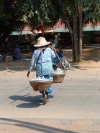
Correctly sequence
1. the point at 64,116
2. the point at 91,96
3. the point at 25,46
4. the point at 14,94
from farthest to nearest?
1. the point at 25,46
2. the point at 14,94
3. the point at 91,96
4. the point at 64,116

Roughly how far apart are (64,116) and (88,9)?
1187cm

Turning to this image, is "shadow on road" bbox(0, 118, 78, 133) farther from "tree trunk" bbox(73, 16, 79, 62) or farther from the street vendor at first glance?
"tree trunk" bbox(73, 16, 79, 62)

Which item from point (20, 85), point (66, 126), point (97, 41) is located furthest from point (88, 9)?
point (97, 41)

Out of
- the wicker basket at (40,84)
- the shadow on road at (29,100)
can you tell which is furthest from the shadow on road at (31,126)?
the shadow on road at (29,100)

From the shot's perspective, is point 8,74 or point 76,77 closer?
point 76,77

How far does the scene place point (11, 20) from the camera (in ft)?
86.0

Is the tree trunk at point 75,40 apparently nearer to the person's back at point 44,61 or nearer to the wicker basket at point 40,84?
the person's back at point 44,61

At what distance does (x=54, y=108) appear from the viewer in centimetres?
820

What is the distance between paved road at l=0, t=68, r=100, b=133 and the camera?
6.37 metres

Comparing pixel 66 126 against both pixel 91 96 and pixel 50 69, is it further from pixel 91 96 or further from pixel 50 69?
pixel 91 96

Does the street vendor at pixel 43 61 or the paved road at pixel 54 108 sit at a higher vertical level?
the street vendor at pixel 43 61

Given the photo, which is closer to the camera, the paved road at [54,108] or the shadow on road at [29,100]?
the paved road at [54,108]

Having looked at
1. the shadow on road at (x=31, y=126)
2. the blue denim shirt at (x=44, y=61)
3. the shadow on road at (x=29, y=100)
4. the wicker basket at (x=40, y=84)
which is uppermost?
the blue denim shirt at (x=44, y=61)

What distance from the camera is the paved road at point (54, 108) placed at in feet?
20.9
